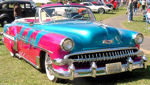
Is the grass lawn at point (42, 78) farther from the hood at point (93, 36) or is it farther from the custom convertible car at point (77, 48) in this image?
the hood at point (93, 36)

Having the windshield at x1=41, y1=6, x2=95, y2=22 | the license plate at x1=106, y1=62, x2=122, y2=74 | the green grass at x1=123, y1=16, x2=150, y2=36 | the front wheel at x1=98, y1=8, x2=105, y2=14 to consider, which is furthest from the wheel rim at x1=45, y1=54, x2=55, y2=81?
the front wheel at x1=98, y1=8, x2=105, y2=14

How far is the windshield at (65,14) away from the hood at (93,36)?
29.1 inches

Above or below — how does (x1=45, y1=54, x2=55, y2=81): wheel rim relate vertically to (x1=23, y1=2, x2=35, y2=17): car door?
below

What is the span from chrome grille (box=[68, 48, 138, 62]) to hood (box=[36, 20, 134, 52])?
12 centimetres

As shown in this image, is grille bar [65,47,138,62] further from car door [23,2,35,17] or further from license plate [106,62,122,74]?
car door [23,2,35,17]

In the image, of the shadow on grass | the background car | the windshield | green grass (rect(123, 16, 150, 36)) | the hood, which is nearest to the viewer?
the hood

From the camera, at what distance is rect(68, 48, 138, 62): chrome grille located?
15.6 feet

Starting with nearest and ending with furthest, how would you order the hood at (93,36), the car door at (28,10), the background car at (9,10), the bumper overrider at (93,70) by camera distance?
the bumper overrider at (93,70), the hood at (93,36), the background car at (9,10), the car door at (28,10)

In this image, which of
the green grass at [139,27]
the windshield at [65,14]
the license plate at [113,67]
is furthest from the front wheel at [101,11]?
the license plate at [113,67]

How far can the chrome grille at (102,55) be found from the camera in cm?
475

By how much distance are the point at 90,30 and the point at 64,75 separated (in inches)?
40.4

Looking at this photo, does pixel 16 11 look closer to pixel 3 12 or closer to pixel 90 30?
pixel 3 12

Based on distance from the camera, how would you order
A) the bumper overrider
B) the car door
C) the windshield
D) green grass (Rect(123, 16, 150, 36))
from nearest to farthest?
the bumper overrider → the windshield → green grass (Rect(123, 16, 150, 36)) → the car door

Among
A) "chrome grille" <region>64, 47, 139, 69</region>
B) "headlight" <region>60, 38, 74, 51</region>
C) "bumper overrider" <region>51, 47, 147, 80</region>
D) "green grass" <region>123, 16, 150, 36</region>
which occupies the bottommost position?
"green grass" <region>123, 16, 150, 36</region>
